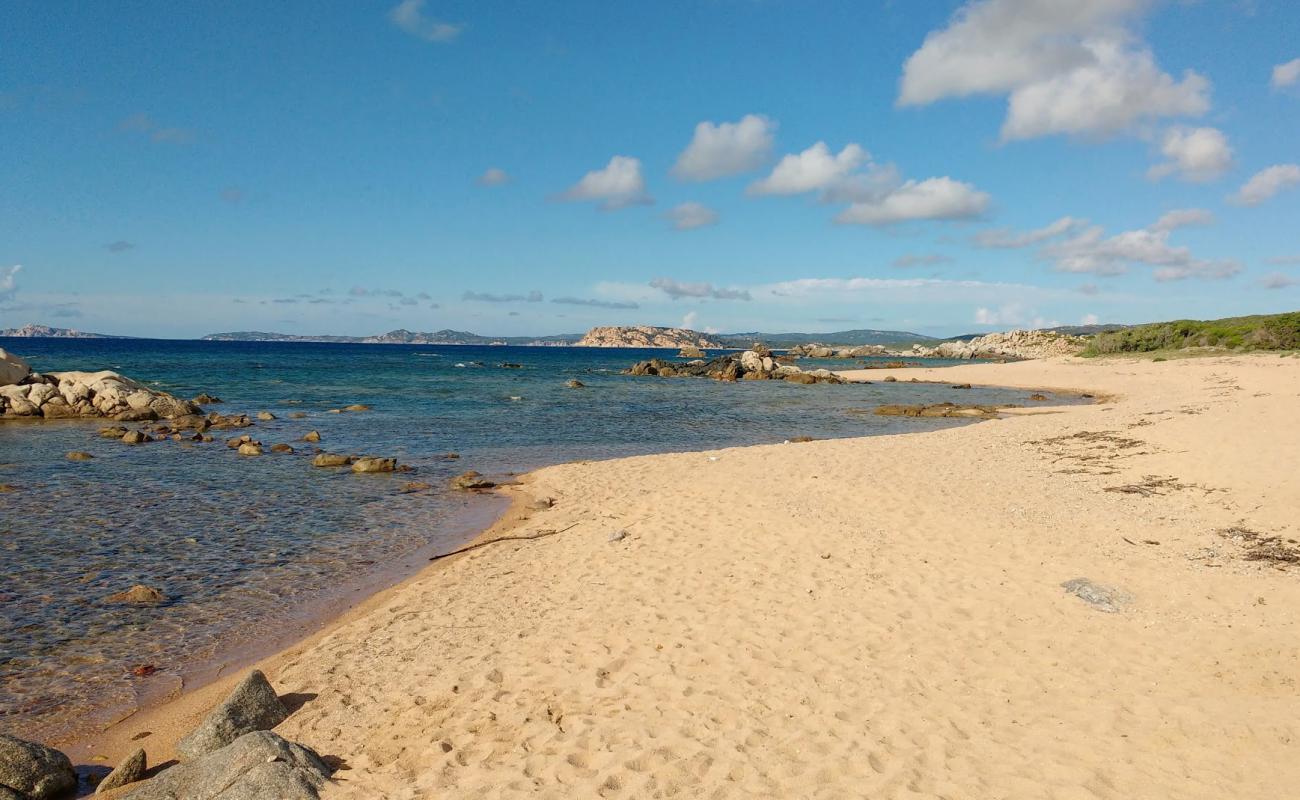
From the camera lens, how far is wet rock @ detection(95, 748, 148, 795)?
20.2ft

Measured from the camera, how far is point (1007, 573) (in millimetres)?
10406

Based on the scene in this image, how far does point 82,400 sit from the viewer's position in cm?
3366

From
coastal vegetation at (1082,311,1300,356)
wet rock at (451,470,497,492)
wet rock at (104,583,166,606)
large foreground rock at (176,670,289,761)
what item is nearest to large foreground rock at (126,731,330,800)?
large foreground rock at (176,670,289,761)

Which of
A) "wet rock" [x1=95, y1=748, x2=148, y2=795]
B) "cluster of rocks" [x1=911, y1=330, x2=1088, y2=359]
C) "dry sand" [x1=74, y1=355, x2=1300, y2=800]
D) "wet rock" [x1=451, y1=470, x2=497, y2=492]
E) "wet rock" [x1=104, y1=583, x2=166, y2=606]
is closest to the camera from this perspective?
"dry sand" [x1=74, y1=355, x2=1300, y2=800]

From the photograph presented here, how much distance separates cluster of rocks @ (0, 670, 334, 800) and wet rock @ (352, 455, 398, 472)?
48.8 feet

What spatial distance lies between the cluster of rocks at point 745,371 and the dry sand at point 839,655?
49.6 meters

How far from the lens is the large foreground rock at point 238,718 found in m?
6.39

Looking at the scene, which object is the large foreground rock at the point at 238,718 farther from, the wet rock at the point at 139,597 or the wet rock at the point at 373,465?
the wet rock at the point at 373,465

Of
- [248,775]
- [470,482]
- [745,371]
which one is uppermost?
[745,371]

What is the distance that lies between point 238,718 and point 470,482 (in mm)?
12522

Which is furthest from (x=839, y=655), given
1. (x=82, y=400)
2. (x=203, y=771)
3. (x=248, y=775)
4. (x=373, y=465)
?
(x=82, y=400)

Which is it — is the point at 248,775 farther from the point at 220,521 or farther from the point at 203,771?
the point at 220,521

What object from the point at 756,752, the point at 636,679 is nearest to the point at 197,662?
the point at 636,679

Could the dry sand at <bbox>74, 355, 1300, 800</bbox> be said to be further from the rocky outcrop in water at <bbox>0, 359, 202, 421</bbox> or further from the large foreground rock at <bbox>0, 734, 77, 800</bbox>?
the rocky outcrop in water at <bbox>0, 359, 202, 421</bbox>
